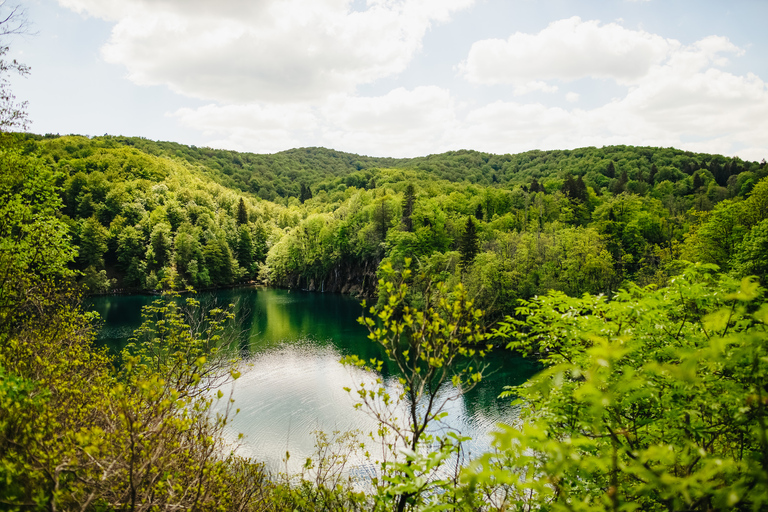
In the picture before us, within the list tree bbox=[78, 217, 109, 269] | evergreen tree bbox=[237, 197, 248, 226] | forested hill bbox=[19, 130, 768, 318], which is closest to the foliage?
forested hill bbox=[19, 130, 768, 318]

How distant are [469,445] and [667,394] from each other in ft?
53.9

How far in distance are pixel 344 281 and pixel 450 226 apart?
2188 cm

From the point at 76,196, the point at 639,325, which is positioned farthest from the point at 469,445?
the point at 76,196

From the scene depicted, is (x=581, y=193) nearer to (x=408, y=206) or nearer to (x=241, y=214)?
(x=408, y=206)

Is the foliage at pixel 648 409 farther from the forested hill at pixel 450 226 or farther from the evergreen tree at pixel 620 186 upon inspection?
the evergreen tree at pixel 620 186

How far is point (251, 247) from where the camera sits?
86875mm

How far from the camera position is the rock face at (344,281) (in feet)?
209

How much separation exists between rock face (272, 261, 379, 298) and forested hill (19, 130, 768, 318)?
1.05 feet

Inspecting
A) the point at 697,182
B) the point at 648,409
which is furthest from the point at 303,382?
the point at 697,182

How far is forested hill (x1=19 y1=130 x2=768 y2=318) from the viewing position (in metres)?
35.2

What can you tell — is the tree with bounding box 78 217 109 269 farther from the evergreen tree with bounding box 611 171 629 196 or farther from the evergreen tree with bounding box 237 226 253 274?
the evergreen tree with bounding box 611 171 629 196

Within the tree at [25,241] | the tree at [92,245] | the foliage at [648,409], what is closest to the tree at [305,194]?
the tree at [92,245]

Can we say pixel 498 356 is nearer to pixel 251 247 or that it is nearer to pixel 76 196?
pixel 251 247

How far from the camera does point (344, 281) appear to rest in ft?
230
